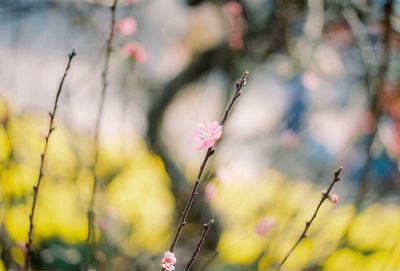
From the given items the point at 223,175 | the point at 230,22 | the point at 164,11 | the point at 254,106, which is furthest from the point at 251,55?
the point at 254,106

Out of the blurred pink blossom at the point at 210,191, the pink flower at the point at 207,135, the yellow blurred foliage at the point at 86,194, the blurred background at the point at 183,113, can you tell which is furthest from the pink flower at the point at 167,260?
the yellow blurred foliage at the point at 86,194

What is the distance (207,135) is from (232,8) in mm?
2446

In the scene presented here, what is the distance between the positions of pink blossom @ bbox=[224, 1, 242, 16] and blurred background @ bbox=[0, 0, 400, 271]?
0.01 metres

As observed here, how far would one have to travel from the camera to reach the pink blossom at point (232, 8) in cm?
331

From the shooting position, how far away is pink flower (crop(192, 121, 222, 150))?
3.27ft

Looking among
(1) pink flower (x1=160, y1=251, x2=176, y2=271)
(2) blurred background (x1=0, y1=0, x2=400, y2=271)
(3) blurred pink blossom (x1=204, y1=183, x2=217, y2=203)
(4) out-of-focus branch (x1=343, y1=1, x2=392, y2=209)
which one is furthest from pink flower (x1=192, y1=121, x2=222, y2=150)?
(2) blurred background (x1=0, y1=0, x2=400, y2=271)

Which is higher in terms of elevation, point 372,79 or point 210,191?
point 372,79

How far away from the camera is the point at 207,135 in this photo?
1.02 meters

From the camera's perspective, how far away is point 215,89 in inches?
177

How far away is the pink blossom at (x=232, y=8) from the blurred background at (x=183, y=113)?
0.01 metres

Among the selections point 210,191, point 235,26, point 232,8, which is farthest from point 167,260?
point 235,26

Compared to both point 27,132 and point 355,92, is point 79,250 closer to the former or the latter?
point 27,132

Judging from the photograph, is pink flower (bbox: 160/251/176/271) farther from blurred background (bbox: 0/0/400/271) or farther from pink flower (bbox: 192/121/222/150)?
blurred background (bbox: 0/0/400/271)

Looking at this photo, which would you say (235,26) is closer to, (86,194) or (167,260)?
(86,194)
